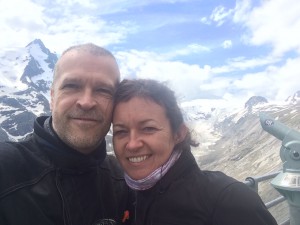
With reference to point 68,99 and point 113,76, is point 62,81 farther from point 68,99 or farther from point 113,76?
point 113,76

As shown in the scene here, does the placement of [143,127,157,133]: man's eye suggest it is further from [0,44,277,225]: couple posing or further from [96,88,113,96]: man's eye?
[96,88,113,96]: man's eye

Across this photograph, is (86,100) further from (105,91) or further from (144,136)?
(144,136)

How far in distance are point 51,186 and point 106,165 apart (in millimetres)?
843

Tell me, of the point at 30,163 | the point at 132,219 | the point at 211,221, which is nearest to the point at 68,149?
the point at 30,163

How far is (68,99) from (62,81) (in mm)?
184

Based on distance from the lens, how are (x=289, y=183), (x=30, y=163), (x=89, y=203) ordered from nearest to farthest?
(x=30, y=163) → (x=89, y=203) → (x=289, y=183)

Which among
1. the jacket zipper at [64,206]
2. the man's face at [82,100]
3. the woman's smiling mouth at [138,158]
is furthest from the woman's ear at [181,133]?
the jacket zipper at [64,206]

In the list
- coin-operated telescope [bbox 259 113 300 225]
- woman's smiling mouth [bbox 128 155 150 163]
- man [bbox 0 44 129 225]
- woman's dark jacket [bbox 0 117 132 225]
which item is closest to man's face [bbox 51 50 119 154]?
man [bbox 0 44 129 225]

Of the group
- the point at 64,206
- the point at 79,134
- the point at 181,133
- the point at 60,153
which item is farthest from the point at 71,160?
the point at 181,133

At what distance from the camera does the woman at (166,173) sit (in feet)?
9.18

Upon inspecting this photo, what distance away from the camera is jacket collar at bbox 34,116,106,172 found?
322 centimetres

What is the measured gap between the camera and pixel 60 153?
10.6 feet

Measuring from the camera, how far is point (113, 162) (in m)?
4.08

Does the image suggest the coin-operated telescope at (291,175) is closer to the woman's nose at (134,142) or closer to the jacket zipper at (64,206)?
the woman's nose at (134,142)
